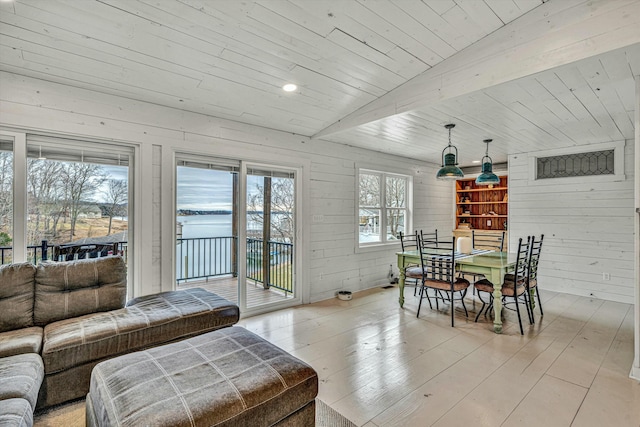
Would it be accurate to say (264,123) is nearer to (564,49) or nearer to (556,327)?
(564,49)

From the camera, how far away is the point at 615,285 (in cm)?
469

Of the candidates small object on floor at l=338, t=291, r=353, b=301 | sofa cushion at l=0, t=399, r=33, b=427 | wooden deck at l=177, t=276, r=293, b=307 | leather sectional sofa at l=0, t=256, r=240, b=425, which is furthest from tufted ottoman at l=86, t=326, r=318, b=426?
small object on floor at l=338, t=291, r=353, b=301

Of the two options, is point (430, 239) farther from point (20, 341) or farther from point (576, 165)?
point (20, 341)

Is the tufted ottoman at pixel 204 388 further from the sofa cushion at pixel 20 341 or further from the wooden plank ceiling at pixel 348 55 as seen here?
the wooden plank ceiling at pixel 348 55

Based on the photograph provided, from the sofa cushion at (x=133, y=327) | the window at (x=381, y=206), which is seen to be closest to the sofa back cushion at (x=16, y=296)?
the sofa cushion at (x=133, y=327)

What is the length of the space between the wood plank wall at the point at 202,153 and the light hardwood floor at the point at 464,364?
1.01 m

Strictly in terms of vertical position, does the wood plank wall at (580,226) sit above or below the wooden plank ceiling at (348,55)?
below

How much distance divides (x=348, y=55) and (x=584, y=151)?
4601 millimetres

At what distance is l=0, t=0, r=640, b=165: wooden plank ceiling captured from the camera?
209 centimetres

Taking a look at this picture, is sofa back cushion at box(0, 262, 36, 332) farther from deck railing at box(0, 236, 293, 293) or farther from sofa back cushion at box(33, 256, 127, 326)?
deck railing at box(0, 236, 293, 293)

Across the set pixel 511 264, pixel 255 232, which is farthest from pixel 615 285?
pixel 255 232

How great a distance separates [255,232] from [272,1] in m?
2.68

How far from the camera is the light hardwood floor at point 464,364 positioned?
6.79 ft

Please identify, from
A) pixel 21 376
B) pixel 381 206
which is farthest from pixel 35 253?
pixel 381 206
